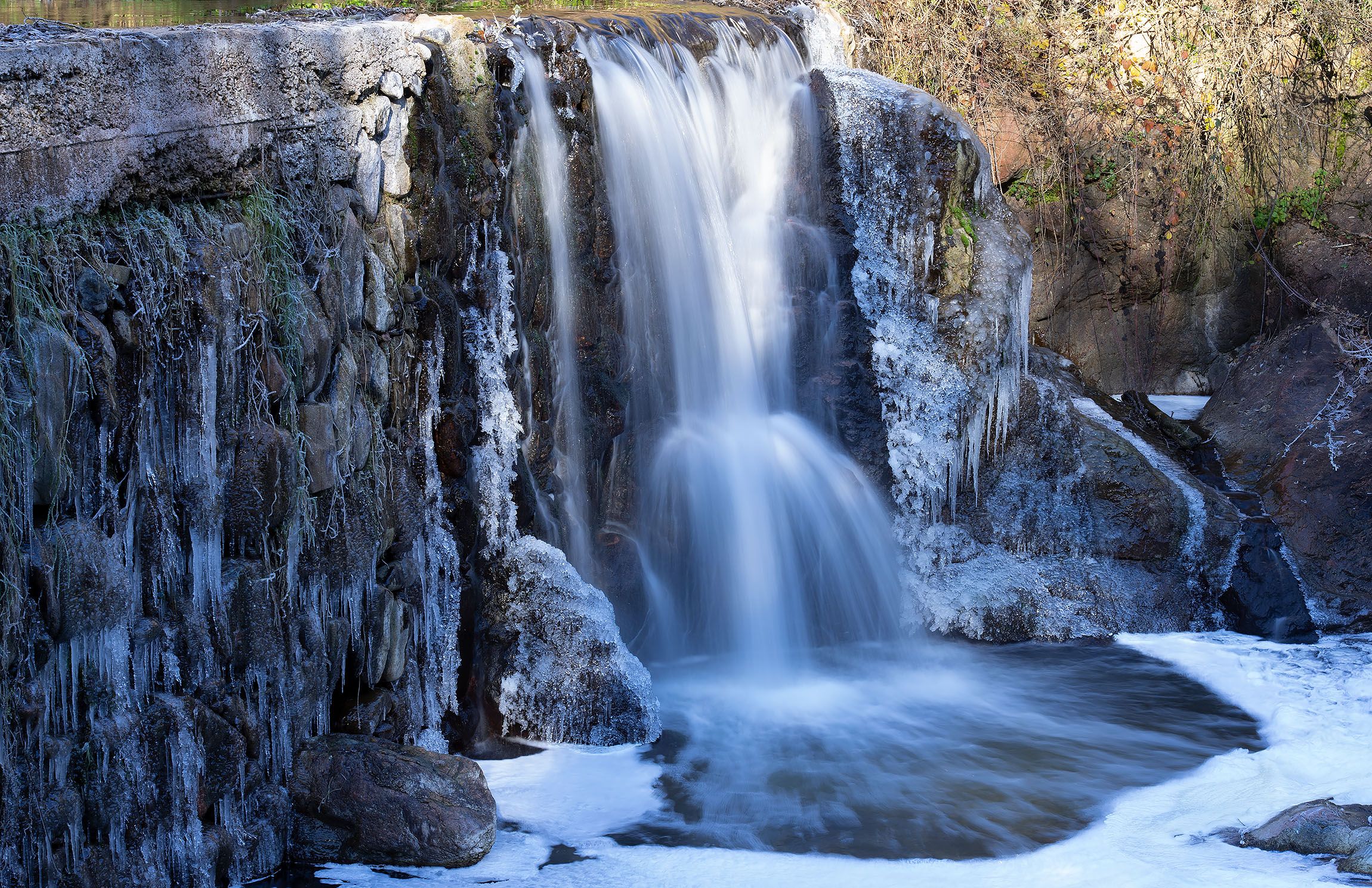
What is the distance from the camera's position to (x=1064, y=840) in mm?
4340

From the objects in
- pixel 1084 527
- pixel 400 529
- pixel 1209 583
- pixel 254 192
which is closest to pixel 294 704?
pixel 400 529

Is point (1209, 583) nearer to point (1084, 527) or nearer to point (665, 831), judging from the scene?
point (1084, 527)

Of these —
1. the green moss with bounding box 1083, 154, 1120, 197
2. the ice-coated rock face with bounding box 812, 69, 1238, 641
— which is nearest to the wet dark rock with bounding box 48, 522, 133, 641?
the ice-coated rock face with bounding box 812, 69, 1238, 641

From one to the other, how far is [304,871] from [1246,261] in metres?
7.47

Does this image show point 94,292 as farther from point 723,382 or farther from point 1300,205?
point 1300,205

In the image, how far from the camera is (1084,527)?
22.1 ft

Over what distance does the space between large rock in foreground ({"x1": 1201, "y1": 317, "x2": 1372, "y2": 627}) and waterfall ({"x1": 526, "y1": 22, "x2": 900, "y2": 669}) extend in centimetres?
235

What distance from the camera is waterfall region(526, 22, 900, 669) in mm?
5879

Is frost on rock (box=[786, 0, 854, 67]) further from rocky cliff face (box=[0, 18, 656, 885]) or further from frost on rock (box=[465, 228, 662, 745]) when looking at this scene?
frost on rock (box=[465, 228, 662, 745])

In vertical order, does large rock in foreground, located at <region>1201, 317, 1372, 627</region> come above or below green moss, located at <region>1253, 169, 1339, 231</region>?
below

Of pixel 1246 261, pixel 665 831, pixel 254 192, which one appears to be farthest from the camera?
pixel 1246 261

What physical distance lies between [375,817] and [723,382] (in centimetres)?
299

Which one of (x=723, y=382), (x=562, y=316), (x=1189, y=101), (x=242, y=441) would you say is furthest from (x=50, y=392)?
(x=1189, y=101)

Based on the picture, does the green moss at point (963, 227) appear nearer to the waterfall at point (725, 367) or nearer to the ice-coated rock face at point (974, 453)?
the ice-coated rock face at point (974, 453)
